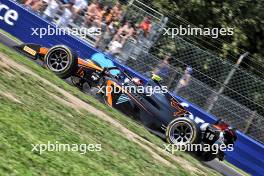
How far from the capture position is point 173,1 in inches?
921

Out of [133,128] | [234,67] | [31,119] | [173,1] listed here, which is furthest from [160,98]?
[173,1]

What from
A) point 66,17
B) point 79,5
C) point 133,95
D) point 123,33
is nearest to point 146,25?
point 123,33

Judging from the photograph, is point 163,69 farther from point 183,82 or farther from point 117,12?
point 117,12

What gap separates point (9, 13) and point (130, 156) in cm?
1102

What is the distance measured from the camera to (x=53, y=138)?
7207 mm

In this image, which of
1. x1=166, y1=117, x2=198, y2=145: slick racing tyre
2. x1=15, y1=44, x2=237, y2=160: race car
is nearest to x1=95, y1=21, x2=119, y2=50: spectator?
x1=15, y1=44, x2=237, y2=160: race car

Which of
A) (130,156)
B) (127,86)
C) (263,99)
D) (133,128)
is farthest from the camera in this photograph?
(263,99)

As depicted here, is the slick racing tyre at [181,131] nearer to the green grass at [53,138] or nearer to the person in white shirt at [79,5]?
Answer: the green grass at [53,138]

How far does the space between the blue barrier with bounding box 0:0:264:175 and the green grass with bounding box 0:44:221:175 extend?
4.18 meters

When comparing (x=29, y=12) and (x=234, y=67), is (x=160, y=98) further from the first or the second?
(x=29, y=12)

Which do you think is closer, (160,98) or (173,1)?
(160,98)

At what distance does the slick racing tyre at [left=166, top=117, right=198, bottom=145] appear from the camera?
1243 cm

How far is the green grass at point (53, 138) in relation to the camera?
5.97 meters

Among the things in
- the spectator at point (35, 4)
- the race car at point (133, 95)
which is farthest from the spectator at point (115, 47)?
the race car at point (133, 95)
